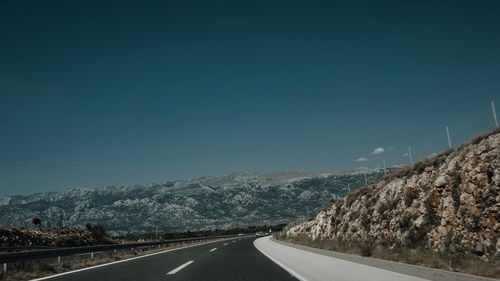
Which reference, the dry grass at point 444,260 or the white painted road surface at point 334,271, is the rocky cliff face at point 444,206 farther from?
the white painted road surface at point 334,271

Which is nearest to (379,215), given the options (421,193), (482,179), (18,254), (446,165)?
(421,193)

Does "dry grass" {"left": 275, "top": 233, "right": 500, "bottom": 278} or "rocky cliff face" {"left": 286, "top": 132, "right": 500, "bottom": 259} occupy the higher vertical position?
"rocky cliff face" {"left": 286, "top": 132, "right": 500, "bottom": 259}

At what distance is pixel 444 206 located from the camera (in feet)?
53.7

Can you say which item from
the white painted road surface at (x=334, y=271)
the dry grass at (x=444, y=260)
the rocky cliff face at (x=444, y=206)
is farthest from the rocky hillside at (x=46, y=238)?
the dry grass at (x=444, y=260)

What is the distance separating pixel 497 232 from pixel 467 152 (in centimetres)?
470

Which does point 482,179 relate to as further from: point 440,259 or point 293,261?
point 293,261

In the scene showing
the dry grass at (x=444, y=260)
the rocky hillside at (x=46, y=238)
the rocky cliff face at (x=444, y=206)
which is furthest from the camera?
the rocky hillside at (x=46, y=238)

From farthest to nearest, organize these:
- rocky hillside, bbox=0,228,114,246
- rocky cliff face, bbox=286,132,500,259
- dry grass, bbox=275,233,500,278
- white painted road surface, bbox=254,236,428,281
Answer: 1. rocky hillside, bbox=0,228,114,246
2. rocky cliff face, bbox=286,132,500,259
3. dry grass, bbox=275,233,500,278
4. white painted road surface, bbox=254,236,428,281

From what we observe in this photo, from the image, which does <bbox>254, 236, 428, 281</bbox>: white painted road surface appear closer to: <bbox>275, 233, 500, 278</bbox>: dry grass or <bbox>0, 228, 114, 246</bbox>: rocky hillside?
<bbox>275, 233, 500, 278</bbox>: dry grass

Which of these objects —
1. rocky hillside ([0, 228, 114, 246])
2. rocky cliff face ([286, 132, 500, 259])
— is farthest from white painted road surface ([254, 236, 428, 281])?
rocky hillside ([0, 228, 114, 246])

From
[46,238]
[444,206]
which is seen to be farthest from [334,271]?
[46,238]

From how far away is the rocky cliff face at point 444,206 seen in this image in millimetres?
13891

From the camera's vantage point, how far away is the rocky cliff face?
1389 centimetres

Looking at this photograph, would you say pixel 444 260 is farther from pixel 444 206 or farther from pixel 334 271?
pixel 444 206
